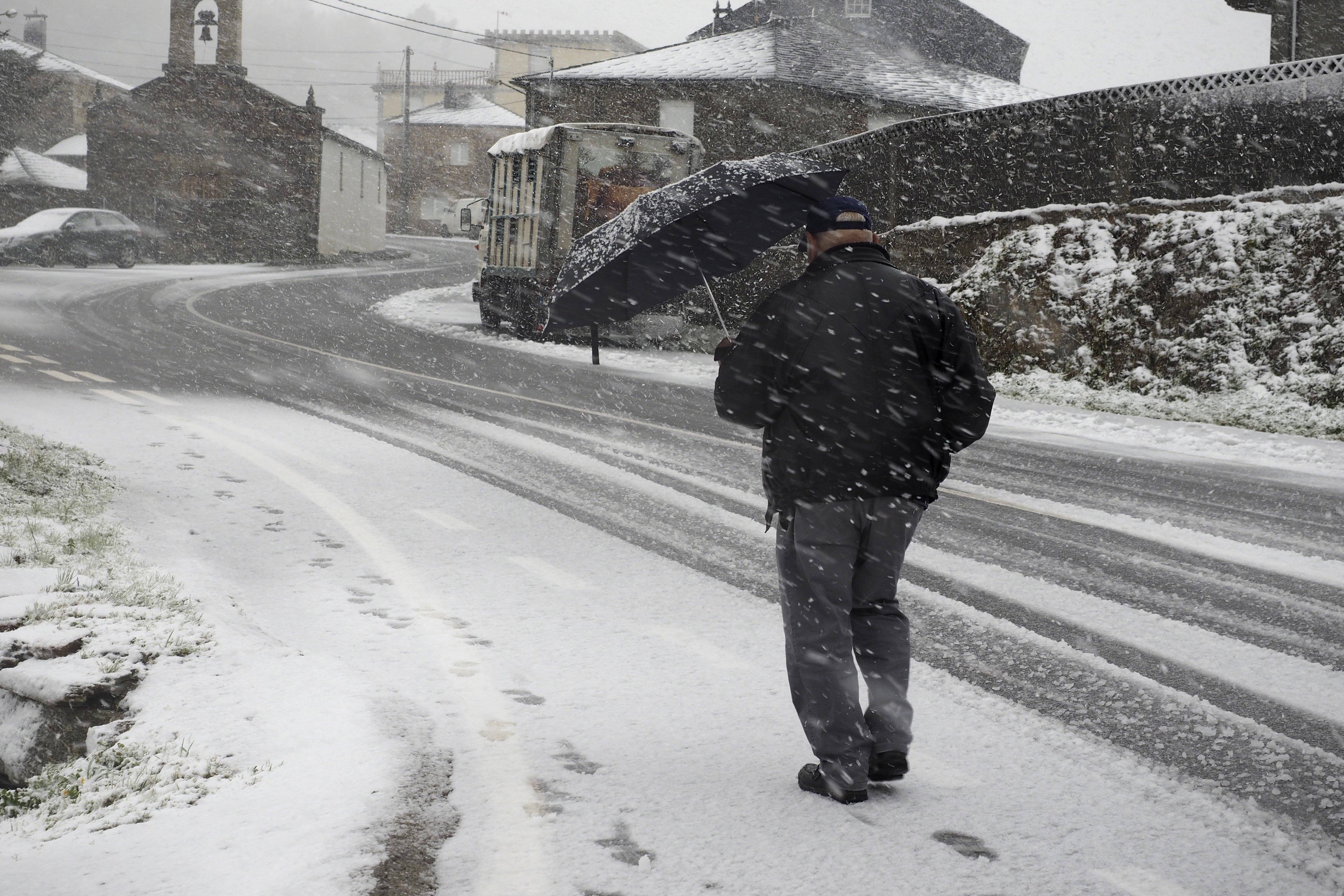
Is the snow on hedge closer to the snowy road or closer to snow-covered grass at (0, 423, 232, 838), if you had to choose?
the snowy road

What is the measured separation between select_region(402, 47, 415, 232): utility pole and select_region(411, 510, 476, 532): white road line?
205 feet

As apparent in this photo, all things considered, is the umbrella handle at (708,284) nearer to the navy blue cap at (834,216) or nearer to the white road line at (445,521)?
the navy blue cap at (834,216)

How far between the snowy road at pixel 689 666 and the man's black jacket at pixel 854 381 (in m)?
1.03

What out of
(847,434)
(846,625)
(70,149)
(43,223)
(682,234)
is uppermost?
(70,149)

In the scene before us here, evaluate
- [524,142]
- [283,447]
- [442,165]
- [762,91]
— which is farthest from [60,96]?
[283,447]

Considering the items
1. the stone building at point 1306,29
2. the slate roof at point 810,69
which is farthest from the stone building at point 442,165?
the stone building at point 1306,29

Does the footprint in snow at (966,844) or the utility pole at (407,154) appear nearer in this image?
the footprint in snow at (966,844)

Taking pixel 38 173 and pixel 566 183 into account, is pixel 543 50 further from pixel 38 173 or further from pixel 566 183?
pixel 566 183

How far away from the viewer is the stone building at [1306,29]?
23188mm

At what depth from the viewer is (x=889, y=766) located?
3609mm

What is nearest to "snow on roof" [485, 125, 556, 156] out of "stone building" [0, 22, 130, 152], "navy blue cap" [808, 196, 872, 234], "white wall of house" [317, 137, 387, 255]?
"navy blue cap" [808, 196, 872, 234]

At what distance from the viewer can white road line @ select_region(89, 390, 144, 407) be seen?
1148 cm

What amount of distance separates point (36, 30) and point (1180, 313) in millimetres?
94808

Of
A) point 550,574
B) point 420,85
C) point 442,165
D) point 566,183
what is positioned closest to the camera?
point 550,574
